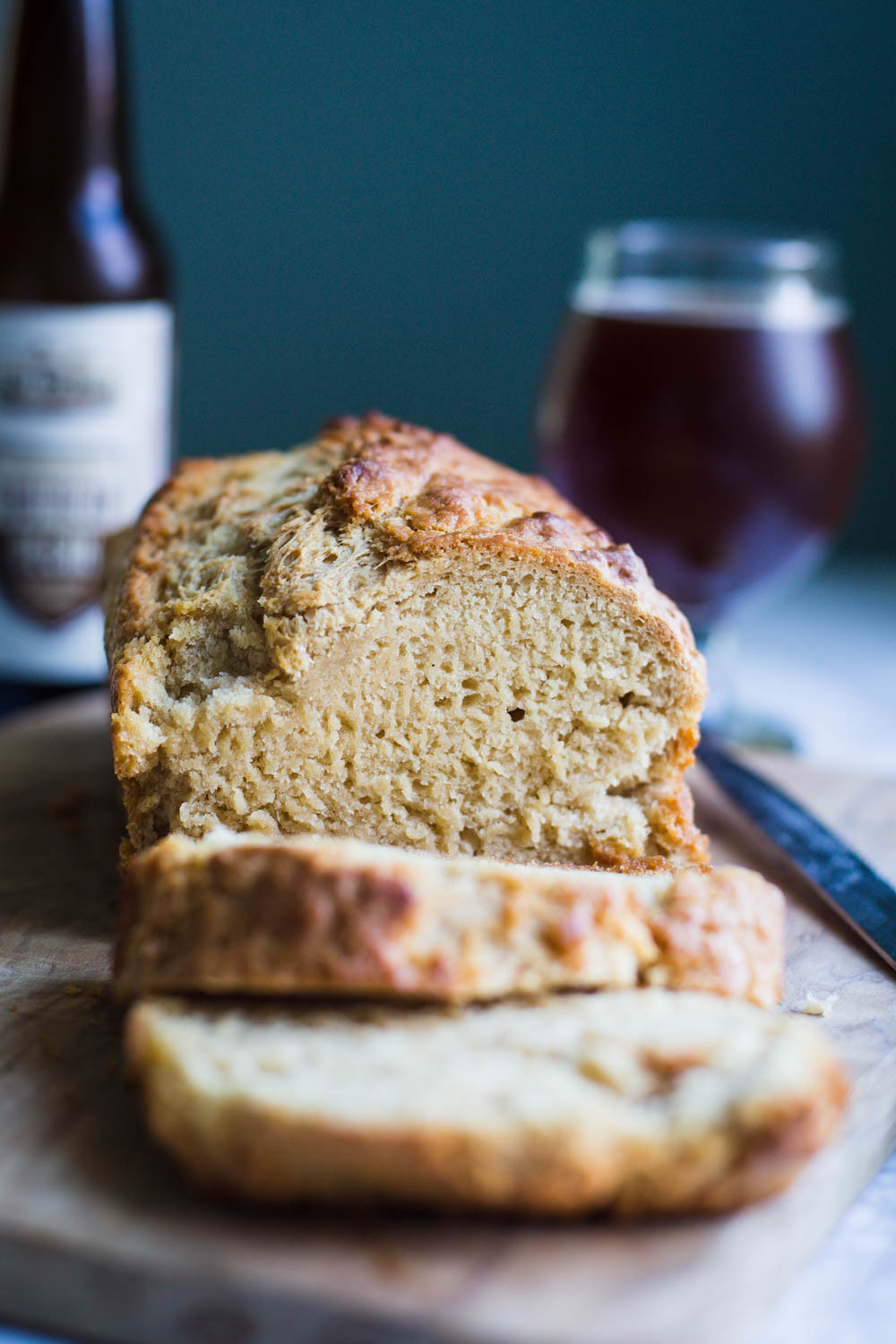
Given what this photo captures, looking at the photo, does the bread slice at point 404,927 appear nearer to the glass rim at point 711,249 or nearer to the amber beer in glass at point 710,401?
the amber beer in glass at point 710,401

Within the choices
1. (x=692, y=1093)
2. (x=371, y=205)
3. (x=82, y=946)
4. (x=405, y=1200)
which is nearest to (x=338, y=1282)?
(x=405, y=1200)

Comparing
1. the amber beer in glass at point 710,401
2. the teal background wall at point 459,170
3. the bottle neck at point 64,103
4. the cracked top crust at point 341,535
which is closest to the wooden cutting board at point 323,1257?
the cracked top crust at point 341,535

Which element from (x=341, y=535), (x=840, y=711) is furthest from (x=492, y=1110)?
(x=840, y=711)

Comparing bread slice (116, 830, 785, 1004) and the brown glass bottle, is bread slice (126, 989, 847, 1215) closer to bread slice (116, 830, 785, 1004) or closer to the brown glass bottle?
bread slice (116, 830, 785, 1004)

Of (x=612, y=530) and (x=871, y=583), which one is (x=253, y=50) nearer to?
(x=612, y=530)

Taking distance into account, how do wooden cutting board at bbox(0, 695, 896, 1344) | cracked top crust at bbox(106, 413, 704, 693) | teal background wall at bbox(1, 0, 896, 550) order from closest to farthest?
wooden cutting board at bbox(0, 695, 896, 1344) → cracked top crust at bbox(106, 413, 704, 693) → teal background wall at bbox(1, 0, 896, 550)

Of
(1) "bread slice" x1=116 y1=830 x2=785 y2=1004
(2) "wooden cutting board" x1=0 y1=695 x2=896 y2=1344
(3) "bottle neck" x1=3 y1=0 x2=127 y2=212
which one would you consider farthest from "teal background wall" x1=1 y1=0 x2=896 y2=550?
(2) "wooden cutting board" x1=0 y1=695 x2=896 y2=1344

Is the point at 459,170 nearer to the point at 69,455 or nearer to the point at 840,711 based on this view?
the point at 69,455
